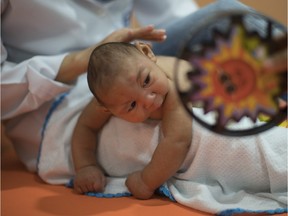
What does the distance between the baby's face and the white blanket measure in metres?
0.11

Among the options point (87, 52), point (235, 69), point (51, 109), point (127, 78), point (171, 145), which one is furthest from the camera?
point (51, 109)

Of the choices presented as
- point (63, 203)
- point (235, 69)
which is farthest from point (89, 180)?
point (235, 69)

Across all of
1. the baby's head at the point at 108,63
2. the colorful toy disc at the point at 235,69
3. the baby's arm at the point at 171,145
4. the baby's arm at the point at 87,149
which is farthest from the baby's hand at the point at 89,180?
the colorful toy disc at the point at 235,69

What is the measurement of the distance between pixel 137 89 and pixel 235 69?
202 mm

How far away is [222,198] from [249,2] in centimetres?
85

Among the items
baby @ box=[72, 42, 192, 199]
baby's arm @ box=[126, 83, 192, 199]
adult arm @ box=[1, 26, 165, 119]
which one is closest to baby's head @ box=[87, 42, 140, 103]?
baby @ box=[72, 42, 192, 199]

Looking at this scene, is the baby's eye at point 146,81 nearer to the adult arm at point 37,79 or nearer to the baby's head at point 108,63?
the baby's head at point 108,63

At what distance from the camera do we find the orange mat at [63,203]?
65cm

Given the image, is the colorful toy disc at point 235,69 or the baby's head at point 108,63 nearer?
the colorful toy disc at point 235,69

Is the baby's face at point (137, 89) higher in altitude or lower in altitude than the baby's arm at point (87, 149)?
higher

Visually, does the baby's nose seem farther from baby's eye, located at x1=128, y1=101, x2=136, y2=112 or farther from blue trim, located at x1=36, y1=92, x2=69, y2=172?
blue trim, located at x1=36, y1=92, x2=69, y2=172

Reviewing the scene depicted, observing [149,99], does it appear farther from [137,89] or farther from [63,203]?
[63,203]

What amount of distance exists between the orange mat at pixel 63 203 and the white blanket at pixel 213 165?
0.09 feet

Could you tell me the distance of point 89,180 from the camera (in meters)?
0.73
